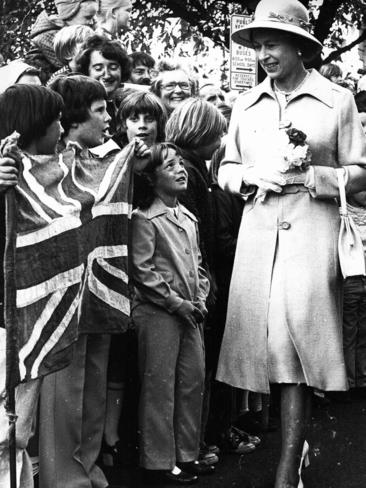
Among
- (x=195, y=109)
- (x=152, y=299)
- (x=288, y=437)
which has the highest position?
(x=195, y=109)

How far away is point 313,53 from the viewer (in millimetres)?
5594

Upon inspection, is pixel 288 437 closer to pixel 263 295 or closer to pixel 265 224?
pixel 263 295

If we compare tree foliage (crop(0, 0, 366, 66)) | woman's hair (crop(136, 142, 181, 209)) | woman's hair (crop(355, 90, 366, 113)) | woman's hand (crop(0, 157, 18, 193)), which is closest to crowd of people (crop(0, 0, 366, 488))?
woman's hair (crop(136, 142, 181, 209))

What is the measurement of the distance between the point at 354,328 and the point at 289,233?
2.59 meters

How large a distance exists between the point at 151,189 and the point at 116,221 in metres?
0.71

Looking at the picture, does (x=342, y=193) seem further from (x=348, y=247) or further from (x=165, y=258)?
(x=165, y=258)

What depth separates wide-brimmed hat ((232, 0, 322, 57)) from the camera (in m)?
5.35

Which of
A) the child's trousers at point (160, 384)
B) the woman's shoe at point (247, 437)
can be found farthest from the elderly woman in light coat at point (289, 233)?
the woman's shoe at point (247, 437)

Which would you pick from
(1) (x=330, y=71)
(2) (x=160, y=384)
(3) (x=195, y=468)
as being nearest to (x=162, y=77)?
(2) (x=160, y=384)

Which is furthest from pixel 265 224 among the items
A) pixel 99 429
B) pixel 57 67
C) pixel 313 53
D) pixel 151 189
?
pixel 57 67

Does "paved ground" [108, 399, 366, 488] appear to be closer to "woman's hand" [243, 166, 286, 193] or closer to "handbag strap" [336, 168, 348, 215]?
"handbag strap" [336, 168, 348, 215]

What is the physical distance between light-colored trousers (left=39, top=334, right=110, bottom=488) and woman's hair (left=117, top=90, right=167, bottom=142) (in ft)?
5.25

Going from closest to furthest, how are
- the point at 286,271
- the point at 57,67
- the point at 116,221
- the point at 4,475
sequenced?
1. the point at 4,475
2. the point at 116,221
3. the point at 286,271
4. the point at 57,67

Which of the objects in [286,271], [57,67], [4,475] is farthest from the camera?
[57,67]
